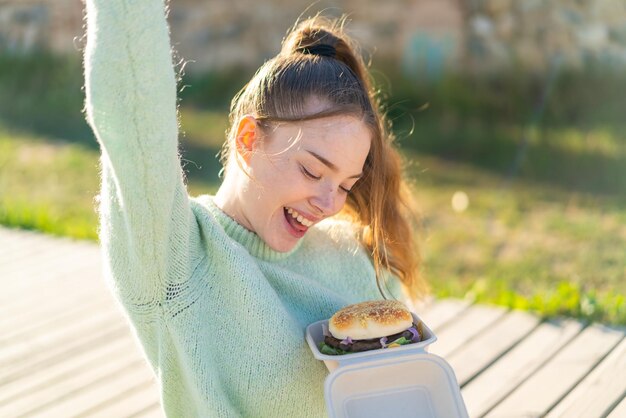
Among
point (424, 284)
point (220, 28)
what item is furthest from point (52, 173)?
point (424, 284)

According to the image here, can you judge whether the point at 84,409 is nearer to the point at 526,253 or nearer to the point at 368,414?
the point at 368,414

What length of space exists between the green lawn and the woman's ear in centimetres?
200

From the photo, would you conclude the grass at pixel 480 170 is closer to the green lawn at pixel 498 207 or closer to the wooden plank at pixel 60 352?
the green lawn at pixel 498 207

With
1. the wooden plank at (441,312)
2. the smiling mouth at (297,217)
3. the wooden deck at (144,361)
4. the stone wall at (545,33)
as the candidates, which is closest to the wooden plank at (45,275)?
the wooden deck at (144,361)

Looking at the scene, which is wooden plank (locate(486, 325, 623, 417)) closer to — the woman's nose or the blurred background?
the blurred background

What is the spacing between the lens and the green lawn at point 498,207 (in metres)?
4.48

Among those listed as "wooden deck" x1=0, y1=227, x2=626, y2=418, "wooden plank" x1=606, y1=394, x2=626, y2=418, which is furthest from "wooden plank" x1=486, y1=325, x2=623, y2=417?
"wooden plank" x1=606, y1=394, x2=626, y2=418

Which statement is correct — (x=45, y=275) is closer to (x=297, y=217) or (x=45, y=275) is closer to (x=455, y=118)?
(x=297, y=217)

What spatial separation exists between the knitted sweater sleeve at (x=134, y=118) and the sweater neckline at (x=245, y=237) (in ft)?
1.18

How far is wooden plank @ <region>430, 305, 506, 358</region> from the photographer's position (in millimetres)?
3564

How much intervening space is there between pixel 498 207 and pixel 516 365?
2.46 m

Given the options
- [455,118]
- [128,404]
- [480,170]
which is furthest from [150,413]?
[455,118]

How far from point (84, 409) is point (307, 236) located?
1.11 meters

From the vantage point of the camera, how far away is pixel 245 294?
85.2 inches
